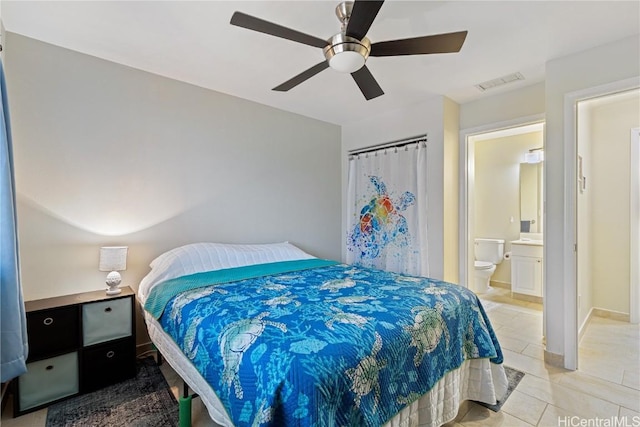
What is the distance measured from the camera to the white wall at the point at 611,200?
324 cm

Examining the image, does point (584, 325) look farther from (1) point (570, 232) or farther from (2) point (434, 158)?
(2) point (434, 158)

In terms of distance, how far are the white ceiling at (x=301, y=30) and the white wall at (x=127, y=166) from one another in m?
0.26

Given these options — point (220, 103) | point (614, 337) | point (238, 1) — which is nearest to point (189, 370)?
point (238, 1)

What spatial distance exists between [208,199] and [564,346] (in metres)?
3.50

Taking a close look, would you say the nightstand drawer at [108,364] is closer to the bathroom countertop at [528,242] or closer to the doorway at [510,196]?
the doorway at [510,196]

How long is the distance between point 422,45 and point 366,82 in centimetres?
50

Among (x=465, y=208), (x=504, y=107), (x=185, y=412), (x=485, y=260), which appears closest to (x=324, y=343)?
(x=185, y=412)

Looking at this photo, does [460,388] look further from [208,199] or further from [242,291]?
[208,199]

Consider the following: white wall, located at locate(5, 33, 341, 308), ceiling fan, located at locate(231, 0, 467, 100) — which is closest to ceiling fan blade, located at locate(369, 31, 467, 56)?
ceiling fan, located at locate(231, 0, 467, 100)

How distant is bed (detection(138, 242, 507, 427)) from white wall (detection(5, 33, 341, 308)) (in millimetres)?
548

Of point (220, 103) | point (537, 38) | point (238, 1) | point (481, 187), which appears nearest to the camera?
point (238, 1)

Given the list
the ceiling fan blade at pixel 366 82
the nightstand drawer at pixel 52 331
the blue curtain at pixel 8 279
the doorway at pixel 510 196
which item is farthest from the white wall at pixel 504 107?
the nightstand drawer at pixel 52 331

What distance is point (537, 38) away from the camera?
2.16 m

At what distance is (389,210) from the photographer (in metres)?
3.70
